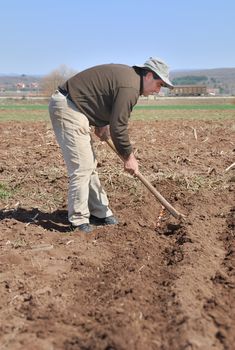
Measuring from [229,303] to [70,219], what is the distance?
2468 mm

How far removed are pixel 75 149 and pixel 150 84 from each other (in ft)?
3.39

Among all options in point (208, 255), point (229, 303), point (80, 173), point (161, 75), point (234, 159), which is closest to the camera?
point (229, 303)

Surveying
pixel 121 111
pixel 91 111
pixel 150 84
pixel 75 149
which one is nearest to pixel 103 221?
pixel 75 149

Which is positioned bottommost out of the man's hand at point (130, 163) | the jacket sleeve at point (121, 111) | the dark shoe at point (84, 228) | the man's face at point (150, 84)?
the dark shoe at point (84, 228)

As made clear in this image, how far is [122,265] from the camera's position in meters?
4.73

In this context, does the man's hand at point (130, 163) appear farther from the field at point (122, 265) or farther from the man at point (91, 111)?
the field at point (122, 265)

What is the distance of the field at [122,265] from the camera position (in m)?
3.40

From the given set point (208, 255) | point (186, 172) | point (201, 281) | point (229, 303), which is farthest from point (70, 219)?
point (186, 172)

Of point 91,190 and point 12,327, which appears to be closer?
point 12,327

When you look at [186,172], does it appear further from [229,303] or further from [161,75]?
[229,303]

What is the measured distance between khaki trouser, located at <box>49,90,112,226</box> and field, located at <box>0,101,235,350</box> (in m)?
0.32

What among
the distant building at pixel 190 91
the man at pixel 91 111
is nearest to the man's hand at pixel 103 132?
the man at pixel 91 111

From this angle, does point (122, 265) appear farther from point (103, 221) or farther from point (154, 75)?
point (154, 75)

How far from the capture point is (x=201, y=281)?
13.8 ft
